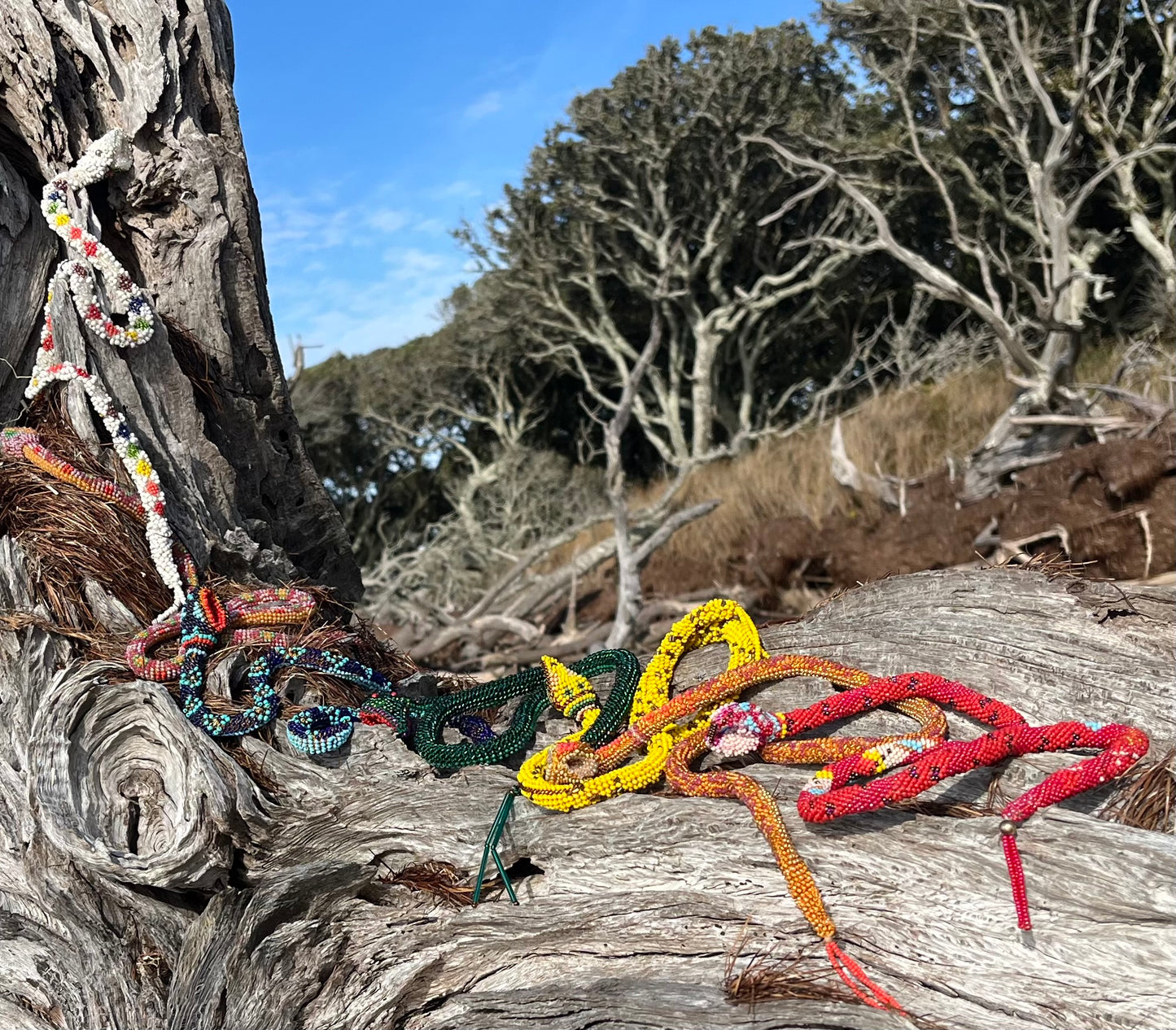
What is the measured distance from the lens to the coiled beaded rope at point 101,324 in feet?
7.66

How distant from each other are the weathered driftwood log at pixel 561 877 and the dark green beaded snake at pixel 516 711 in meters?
0.05

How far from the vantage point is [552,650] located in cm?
748

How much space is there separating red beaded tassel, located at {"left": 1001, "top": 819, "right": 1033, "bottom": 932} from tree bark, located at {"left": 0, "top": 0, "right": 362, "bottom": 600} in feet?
6.77

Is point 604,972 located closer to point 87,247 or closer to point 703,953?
point 703,953

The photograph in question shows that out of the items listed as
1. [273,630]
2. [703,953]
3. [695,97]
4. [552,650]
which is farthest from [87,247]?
[695,97]

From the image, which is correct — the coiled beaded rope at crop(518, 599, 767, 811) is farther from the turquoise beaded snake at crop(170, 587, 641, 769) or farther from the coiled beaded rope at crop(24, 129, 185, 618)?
the coiled beaded rope at crop(24, 129, 185, 618)

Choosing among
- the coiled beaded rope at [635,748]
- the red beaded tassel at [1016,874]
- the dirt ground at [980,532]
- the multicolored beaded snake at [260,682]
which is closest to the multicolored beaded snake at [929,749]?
the red beaded tassel at [1016,874]

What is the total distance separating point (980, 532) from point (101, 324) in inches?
252

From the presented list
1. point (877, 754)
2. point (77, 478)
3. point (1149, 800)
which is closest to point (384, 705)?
point (77, 478)

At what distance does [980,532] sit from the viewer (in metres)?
7.04

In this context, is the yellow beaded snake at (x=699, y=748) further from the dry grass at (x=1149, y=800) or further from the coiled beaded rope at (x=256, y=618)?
the coiled beaded rope at (x=256, y=618)

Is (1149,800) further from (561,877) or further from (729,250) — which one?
(729,250)

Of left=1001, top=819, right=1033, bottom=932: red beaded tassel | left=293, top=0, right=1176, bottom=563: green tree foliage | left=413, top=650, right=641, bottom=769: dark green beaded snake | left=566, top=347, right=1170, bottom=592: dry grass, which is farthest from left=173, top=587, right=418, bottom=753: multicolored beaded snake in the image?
left=293, top=0, right=1176, bottom=563: green tree foliage

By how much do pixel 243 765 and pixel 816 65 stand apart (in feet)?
62.3
